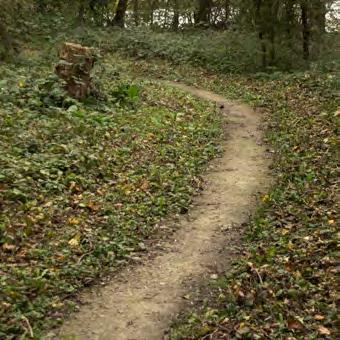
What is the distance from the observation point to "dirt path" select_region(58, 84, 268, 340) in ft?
18.9

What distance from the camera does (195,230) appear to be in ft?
26.7

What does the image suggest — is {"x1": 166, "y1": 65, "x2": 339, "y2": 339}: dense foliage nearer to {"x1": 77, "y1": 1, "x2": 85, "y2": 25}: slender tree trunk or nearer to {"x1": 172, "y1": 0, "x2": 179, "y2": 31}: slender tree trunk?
{"x1": 77, "y1": 1, "x2": 85, "y2": 25}: slender tree trunk

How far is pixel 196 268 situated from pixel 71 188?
2870mm

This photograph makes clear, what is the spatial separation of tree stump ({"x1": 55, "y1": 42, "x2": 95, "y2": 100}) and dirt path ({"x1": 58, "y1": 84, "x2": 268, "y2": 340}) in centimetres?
432

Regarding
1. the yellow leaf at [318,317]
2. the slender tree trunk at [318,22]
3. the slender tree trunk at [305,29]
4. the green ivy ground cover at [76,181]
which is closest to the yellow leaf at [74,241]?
the green ivy ground cover at [76,181]

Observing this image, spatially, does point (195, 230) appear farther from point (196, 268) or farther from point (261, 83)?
point (261, 83)

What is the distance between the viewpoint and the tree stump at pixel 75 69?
42.8 feet

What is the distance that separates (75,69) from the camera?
43.0ft

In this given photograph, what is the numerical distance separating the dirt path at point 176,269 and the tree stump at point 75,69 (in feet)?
14.2

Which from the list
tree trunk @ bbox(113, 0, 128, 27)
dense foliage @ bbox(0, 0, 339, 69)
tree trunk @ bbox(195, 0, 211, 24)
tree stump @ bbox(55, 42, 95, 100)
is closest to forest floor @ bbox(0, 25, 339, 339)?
tree stump @ bbox(55, 42, 95, 100)

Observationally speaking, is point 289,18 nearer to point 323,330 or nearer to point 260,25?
point 260,25

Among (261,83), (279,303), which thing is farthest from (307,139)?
(261,83)

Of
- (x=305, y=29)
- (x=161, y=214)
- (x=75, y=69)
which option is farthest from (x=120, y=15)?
(x=161, y=214)

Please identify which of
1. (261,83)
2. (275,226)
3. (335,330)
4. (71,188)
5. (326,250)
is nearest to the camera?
(335,330)
